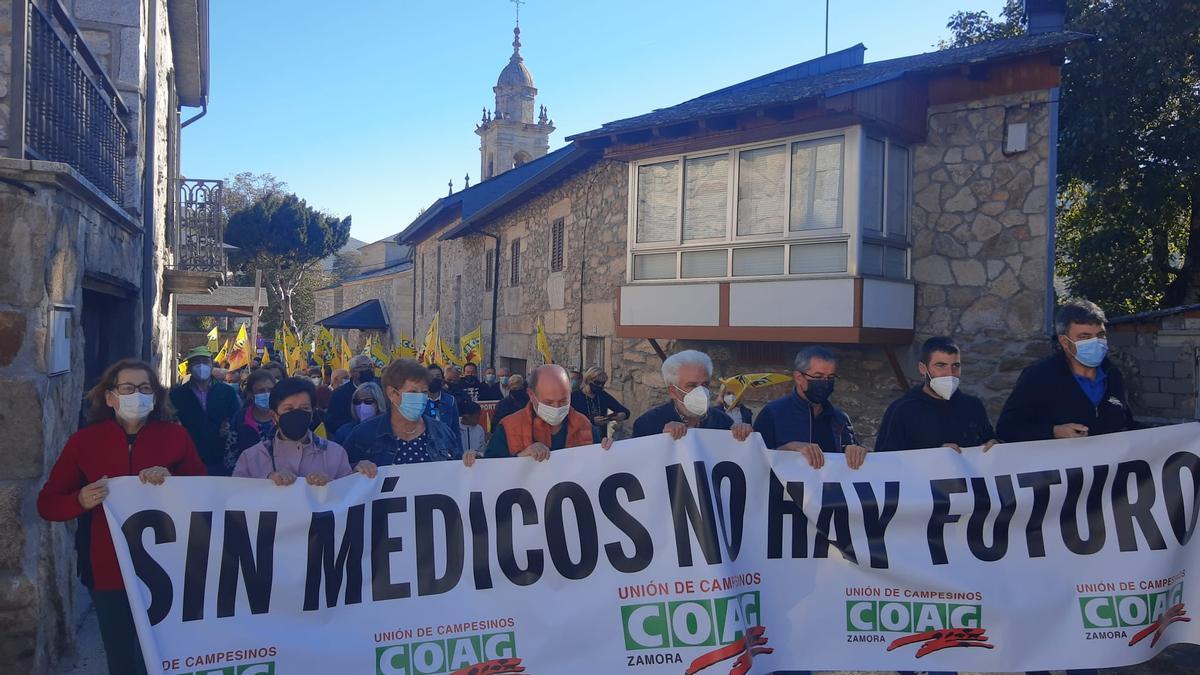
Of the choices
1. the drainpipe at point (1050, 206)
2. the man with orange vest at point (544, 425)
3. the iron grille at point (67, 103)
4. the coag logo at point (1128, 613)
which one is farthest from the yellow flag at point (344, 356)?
the coag logo at point (1128, 613)

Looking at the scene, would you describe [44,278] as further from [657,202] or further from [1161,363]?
[1161,363]

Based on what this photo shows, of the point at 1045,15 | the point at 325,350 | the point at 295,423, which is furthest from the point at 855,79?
the point at 325,350

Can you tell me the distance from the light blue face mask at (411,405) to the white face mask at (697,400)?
1204 millimetres

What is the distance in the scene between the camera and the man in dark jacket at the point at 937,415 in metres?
4.06

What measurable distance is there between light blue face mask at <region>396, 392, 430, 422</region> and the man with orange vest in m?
0.37

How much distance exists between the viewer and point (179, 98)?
46.1 feet

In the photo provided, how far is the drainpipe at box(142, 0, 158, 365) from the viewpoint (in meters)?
8.02

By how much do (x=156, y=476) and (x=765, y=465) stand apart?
8.25ft

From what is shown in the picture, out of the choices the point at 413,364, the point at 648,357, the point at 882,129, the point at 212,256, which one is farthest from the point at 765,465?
the point at 212,256

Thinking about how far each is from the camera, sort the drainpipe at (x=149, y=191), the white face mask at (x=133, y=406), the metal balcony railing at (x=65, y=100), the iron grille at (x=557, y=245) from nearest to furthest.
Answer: the white face mask at (x=133, y=406)
the metal balcony railing at (x=65, y=100)
the drainpipe at (x=149, y=191)
the iron grille at (x=557, y=245)

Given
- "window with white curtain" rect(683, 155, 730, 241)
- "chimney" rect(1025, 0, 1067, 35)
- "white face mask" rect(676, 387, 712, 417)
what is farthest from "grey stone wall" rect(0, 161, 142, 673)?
"chimney" rect(1025, 0, 1067, 35)

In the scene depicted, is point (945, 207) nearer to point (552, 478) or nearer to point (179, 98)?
point (552, 478)

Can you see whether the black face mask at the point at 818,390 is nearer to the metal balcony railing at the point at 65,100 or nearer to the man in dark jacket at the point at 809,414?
the man in dark jacket at the point at 809,414

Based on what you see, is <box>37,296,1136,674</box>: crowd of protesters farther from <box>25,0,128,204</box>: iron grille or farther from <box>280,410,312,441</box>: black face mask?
<box>25,0,128,204</box>: iron grille
